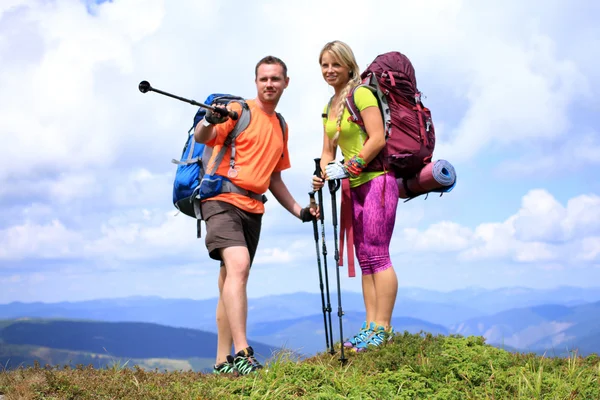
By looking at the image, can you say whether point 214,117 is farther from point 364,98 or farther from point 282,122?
point 364,98

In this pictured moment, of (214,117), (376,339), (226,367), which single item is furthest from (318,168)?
(226,367)

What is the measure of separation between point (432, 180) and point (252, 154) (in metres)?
2.36

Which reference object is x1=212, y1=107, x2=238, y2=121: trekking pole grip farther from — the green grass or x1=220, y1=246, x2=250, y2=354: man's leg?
the green grass

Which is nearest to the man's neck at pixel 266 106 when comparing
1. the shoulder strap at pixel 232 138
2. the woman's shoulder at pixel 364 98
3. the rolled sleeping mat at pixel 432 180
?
the shoulder strap at pixel 232 138

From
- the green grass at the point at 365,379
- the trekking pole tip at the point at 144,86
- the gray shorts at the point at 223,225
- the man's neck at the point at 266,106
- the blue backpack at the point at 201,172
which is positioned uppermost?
the man's neck at the point at 266,106

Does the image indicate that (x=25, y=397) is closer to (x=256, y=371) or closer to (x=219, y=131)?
(x=256, y=371)

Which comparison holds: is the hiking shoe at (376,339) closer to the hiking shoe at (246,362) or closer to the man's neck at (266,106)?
the hiking shoe at (246,362)

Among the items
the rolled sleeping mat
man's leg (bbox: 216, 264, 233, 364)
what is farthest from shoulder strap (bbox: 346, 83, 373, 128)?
man's leg (bbox: 216, 264, 233, 364)

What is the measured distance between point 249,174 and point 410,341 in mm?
2970

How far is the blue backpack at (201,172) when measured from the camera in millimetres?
8484

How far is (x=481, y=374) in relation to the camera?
799 centimetres

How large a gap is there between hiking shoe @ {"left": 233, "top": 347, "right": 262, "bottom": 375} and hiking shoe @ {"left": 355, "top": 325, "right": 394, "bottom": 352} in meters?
1.40

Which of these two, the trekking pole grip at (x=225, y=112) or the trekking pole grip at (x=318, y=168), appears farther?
the trekking pole grip at (x=318, y=168)

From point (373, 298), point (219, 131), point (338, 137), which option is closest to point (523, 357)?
point (373, 298)
